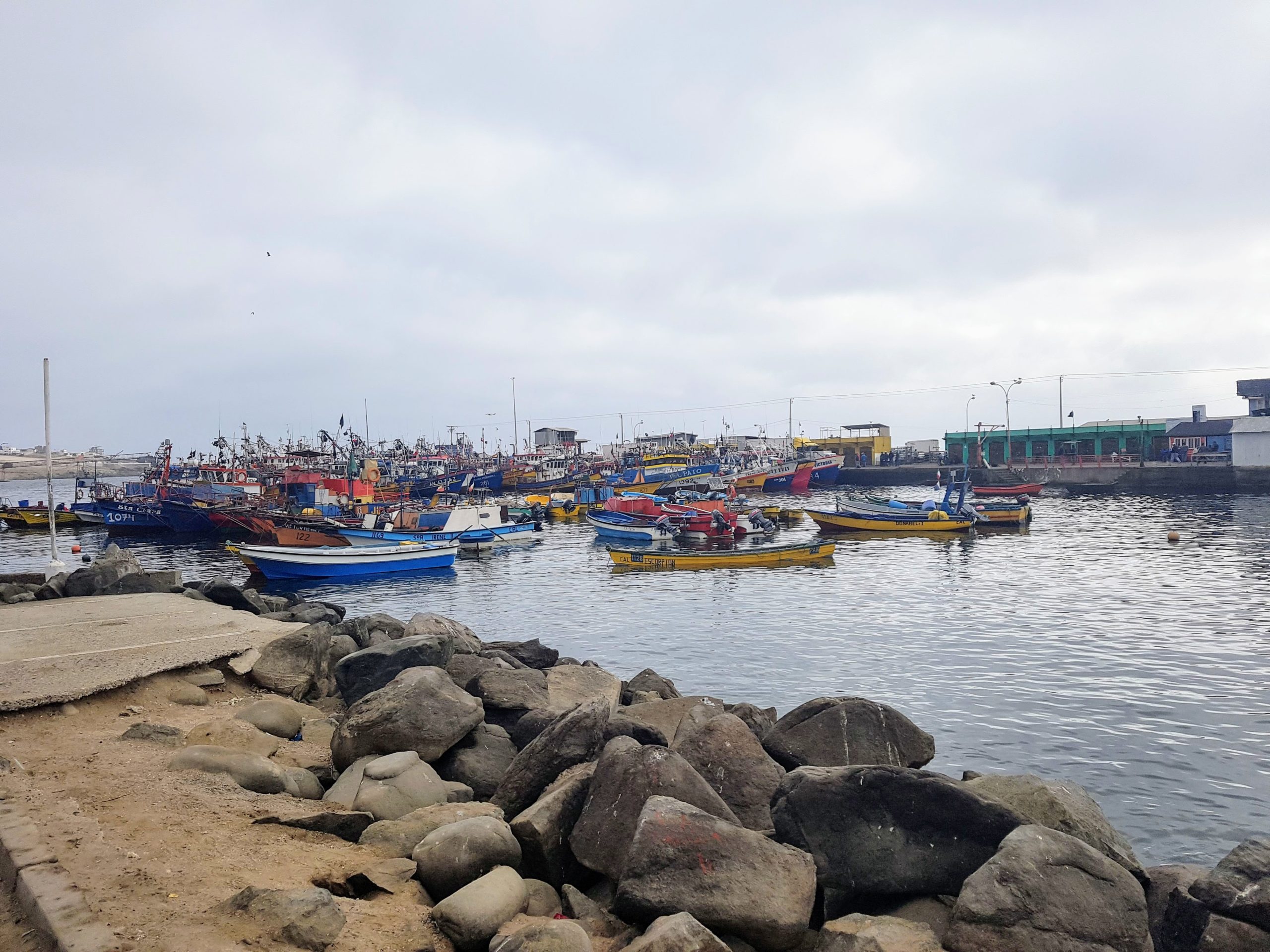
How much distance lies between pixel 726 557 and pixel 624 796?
27.7 meters

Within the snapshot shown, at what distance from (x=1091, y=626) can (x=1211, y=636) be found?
2446 millimetres

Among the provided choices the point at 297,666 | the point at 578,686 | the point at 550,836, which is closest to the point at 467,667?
the point at 578,686

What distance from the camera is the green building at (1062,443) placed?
90.6m

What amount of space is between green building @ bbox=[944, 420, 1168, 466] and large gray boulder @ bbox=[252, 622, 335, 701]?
86.3 m

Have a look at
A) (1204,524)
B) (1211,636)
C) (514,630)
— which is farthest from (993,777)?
(1204,524)

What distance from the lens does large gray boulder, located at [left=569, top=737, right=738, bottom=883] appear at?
6.43 m

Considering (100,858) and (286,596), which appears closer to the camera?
(100,858)

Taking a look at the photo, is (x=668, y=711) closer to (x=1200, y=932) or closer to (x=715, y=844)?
(x=715, y=844)

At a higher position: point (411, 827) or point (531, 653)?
point (411, 827)

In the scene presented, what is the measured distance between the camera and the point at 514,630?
2339cm

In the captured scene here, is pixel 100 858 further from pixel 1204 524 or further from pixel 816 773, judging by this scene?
pixel 1204 524

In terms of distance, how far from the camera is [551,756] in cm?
788

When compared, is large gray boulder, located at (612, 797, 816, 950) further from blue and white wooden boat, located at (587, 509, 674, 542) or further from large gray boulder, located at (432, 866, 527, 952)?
blue and white wooden boat, located at (587, 509, 674, 542)

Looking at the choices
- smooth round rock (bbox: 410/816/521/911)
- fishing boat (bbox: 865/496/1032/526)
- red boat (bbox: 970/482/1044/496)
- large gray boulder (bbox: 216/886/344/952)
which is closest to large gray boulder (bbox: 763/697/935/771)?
smooth round rock (bbox: 410/816/521/911)
